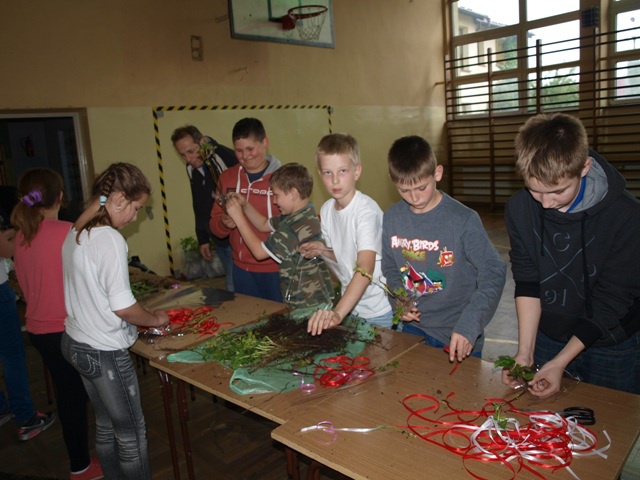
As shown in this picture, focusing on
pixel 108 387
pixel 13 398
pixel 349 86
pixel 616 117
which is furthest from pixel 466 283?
pixel 616 117

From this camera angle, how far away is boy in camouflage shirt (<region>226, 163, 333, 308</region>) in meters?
2.70

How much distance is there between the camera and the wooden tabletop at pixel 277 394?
1646mm

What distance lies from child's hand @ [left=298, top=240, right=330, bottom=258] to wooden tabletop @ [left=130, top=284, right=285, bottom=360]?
33cm

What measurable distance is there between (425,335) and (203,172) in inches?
102

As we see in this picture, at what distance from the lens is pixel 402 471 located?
1.28m

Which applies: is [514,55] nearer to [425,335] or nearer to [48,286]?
[425,335]

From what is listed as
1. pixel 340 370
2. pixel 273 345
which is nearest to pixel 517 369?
pixel 340 370

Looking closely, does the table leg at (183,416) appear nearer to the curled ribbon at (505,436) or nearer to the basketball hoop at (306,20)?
the curled ribbon at (505,436)

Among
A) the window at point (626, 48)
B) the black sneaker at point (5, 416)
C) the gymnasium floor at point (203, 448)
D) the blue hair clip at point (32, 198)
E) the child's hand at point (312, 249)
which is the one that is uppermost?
the window at point (626, 48)

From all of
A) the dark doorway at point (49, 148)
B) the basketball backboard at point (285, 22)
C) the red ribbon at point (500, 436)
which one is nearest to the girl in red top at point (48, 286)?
the red ribbon at point (500, 436)

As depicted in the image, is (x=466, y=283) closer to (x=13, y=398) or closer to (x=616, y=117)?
(x=13, y=398)

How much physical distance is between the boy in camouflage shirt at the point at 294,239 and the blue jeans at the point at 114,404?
927 millimetres

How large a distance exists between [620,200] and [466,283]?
677 mm

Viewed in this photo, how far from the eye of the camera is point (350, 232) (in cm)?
242
